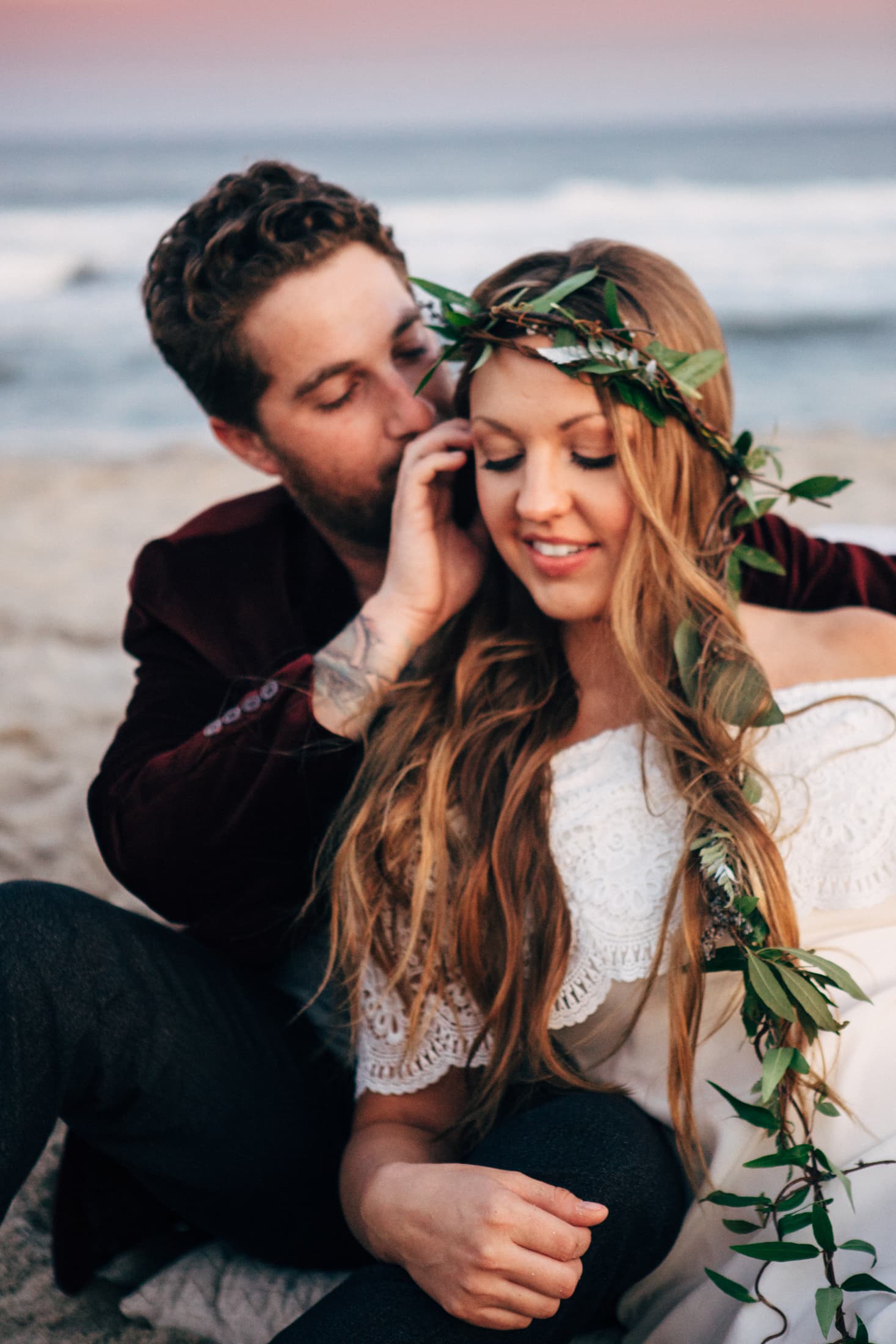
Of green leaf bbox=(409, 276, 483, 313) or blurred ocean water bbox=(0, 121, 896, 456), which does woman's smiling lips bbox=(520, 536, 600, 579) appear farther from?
blurred ocean water bbox=(0, 121, 896, 456)

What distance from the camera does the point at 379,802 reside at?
2.17m

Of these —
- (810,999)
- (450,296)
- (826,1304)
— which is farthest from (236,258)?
(826,1304)

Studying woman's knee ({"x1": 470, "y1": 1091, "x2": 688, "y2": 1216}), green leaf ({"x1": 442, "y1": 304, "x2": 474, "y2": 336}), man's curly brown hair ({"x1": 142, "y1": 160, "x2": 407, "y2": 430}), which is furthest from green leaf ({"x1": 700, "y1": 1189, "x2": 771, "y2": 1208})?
man's curly brown hair ({"x1": 142, "y1": 160, "x2": 407, "y2": 430})

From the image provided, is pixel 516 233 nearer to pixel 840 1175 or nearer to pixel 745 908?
pixel 745 908

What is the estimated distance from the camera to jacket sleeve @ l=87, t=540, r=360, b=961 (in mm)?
2258

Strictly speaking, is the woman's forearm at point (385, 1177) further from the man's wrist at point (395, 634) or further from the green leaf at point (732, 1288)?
the man's wrist at point (395, 634)

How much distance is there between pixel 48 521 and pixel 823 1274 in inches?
281

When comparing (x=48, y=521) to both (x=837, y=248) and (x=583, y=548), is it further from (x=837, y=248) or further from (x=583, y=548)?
(x=837, y=248)

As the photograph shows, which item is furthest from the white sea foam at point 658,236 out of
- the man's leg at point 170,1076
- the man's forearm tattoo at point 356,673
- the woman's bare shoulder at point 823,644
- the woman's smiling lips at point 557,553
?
the man's leg at point 170,1076

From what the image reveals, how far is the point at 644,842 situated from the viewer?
1983 millimetres

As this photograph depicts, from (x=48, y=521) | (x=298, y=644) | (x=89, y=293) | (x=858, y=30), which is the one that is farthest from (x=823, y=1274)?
(x=858, y=30)

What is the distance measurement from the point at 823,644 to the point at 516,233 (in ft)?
67.8

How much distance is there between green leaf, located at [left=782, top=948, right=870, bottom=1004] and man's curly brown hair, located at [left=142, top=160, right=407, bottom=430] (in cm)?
189

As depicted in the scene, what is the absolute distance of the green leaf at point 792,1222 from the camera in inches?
62.0
